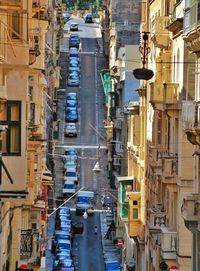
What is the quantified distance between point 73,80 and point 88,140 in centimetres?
1825

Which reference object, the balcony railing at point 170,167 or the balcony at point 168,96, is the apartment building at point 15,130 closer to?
the balcony railing at point 170,167

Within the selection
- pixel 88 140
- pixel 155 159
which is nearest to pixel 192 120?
pixel 155 159

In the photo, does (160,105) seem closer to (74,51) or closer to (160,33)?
(160,33)

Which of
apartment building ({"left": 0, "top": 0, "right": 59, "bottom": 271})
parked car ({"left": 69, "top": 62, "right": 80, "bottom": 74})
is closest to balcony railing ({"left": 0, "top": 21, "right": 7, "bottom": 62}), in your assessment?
apartment building ({"left": 0, "top": 0, "right": 59, "bottom": 271})

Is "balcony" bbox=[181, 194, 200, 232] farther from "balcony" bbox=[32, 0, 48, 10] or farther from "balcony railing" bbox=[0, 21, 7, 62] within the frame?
"balcony" bbox=[32, 0, 48, 10]

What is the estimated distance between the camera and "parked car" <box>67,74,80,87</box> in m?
126

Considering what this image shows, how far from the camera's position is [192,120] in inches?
1199

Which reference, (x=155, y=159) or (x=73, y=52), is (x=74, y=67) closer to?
(x=73, y=52)

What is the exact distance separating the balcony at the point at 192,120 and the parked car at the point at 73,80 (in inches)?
3732

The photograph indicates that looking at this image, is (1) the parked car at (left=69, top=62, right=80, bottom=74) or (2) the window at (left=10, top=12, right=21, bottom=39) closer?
(2) the window at (left=10, top=12, right=21, bottom=39)

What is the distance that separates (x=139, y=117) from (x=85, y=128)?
47923 mm

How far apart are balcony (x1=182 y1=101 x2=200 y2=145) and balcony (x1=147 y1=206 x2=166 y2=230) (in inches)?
616

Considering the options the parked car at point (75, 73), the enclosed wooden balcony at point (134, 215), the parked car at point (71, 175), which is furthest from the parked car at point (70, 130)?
the enclosed wooden balcony at point (134, 215)

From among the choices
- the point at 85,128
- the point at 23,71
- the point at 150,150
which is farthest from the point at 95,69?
the point at 23,71
